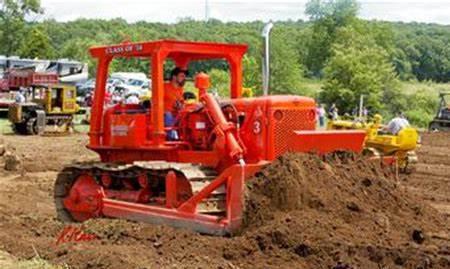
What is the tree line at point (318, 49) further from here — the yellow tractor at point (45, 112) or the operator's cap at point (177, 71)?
the yellow tractor at point (45, 112)

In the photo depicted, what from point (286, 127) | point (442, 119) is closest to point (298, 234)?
point (286, 127)

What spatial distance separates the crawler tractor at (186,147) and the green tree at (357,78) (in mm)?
43804

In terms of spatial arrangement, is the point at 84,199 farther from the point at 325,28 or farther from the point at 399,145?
the point at 325,28

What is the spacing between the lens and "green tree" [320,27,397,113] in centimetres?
5616

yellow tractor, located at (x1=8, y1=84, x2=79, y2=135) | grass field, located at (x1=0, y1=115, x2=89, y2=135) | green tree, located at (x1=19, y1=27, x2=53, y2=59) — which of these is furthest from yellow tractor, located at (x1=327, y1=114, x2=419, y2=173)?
green tree, located at (x1=19, y1=27, x2=53, y2=59)

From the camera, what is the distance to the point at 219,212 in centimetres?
1073

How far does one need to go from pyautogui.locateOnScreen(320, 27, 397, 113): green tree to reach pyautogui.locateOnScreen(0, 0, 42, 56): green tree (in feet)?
96.8

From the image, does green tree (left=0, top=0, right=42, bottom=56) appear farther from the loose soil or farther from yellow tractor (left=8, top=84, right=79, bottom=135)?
the loose soil

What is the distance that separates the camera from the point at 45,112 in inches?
1342

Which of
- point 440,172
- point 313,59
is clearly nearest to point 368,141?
point 440,172

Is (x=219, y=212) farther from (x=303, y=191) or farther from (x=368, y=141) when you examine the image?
(x=368, y=141)

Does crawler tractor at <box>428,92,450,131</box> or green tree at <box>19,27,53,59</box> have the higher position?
green tree at <box>19,27,53,59</box>

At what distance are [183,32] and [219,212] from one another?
10024cm

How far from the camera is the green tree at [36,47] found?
73.0 m
